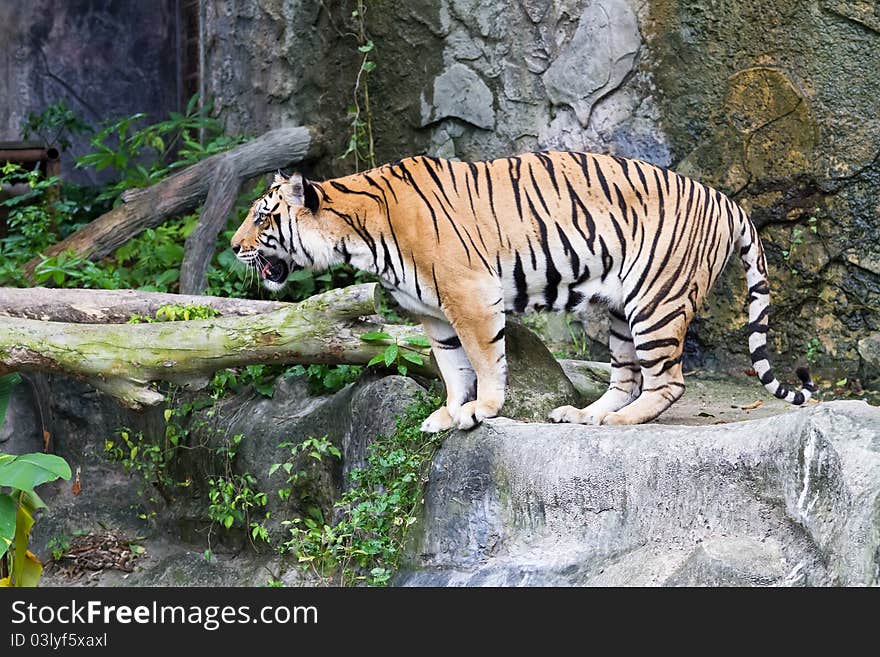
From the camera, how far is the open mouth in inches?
218

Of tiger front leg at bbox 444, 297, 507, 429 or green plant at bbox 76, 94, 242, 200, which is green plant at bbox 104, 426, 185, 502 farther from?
green plant at bbox 76, 94, 242, 200

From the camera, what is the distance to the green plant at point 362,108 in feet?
26.8

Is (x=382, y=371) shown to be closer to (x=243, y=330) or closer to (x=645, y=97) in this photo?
(x=243, y=330)

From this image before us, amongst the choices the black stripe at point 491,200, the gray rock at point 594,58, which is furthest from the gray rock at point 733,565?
the gray rock at point 594,58


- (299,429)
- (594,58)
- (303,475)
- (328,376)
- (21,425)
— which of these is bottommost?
(21,425)

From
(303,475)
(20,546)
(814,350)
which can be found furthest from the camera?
(814,350)

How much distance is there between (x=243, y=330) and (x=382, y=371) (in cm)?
71

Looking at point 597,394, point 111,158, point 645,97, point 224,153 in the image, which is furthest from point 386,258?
point 111,158

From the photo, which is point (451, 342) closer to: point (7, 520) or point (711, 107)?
point (7, 520)

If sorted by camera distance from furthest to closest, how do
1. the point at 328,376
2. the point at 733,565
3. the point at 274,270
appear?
the point at 328,376 → the point at 274,270 → the point at 733,565

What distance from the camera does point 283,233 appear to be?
17.9ft

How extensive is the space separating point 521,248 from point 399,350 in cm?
88

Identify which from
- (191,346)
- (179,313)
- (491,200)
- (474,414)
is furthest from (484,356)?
(179,313)
